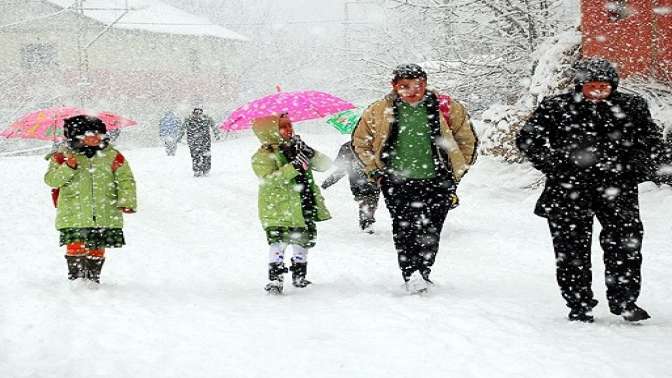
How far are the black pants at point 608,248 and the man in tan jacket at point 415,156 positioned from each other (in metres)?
1.17

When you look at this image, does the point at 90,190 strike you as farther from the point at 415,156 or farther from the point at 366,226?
the point at 366,226

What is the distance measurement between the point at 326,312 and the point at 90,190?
2.42m

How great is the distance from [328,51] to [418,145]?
5939 centimetres

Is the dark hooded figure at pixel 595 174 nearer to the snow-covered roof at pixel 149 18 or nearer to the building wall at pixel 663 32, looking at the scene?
the building wall at pixel 663 32

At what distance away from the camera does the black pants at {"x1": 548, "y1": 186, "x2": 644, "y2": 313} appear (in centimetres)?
461

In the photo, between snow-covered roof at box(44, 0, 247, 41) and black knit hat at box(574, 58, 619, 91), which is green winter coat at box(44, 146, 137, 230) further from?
snow-covered roof at box(44, 0, 247, 41)

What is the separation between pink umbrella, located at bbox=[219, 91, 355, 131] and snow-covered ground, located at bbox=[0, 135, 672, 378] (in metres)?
1.47

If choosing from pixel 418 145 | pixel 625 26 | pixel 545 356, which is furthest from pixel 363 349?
pixel 625 26

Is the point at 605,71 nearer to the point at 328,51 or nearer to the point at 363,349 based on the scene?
the point at 363,349

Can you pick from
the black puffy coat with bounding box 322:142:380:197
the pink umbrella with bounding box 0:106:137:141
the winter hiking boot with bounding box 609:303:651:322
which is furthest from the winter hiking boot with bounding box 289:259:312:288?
Result: the black puffy coat with bounding box 322:142:380:197

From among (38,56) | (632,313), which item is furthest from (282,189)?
(38,56)

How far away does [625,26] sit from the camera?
12.1 m

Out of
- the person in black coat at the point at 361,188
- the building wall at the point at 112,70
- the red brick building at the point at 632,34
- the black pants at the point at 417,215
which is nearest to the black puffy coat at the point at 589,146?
the black pants at the point at 417,215

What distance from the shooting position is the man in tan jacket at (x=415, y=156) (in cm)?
564
